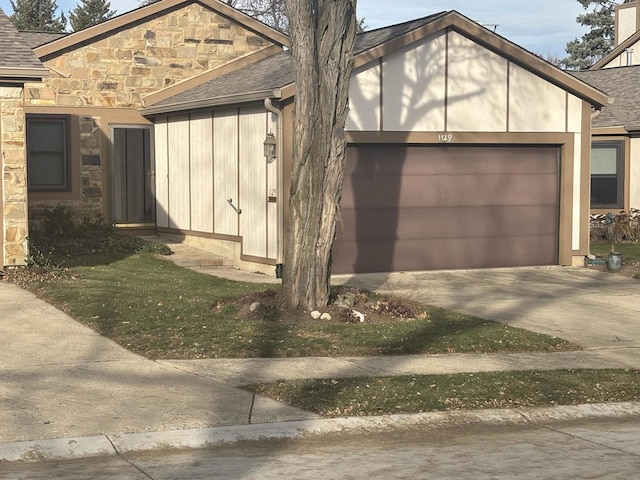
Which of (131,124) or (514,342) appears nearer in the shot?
(514,342)

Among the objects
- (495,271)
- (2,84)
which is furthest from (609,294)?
(2,84)

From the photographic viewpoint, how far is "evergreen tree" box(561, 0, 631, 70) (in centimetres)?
6169

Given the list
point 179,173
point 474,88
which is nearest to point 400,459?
point 474,88

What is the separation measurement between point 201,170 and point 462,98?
559 centimetres

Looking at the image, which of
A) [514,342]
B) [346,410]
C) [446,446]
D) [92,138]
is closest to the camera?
[446,446]

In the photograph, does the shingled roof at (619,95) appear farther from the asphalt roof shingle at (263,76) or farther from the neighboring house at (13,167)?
the neighboring house at (13,167)

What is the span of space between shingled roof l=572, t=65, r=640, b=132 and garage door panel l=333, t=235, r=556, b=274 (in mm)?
4797

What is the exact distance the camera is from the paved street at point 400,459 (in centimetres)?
694

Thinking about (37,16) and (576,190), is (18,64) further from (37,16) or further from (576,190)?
(37,16)

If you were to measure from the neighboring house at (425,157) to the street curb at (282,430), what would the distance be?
9161 millimetres

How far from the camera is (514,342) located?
11.8 m

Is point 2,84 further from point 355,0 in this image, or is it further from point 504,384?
point 504,384

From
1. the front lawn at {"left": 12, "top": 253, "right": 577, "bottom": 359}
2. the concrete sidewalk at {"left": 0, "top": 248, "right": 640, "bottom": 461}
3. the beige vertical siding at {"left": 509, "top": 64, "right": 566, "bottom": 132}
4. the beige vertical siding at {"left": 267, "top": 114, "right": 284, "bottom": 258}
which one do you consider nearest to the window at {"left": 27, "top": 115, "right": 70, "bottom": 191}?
the beige vertical siding at {"left": 267, "top": 114, "right": 284, "bottom": 258}

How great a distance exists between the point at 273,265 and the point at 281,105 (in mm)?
A: 2858
